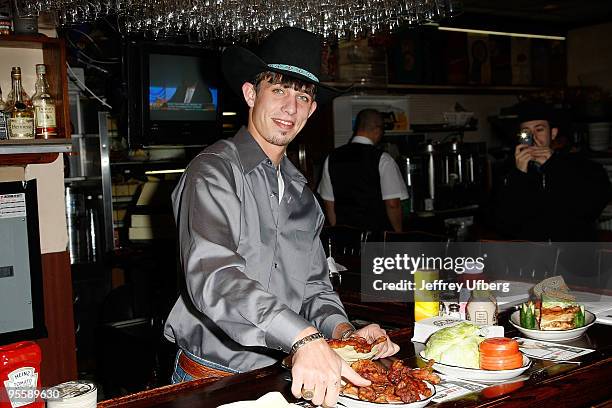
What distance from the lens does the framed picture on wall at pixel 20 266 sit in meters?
3.90

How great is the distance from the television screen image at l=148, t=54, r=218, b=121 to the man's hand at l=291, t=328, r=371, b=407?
425 centimetres

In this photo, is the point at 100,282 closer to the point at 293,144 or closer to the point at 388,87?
the point at 293,144

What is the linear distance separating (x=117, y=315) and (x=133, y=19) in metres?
2.18

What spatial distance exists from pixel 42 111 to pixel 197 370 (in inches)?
85.1

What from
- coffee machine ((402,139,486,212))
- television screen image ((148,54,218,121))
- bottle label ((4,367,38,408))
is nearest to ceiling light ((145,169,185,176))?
television screen image ((148,54,218,121))

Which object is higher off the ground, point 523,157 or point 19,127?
point 19,127

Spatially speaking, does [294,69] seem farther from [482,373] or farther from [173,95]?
[173,95]

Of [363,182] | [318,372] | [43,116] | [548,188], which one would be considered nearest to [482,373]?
[318,372]

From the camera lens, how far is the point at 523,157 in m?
4.20

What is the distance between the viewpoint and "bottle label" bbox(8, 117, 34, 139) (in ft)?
12.0

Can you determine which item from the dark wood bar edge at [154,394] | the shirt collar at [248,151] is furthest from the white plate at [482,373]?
the shirt collar at [248,151]

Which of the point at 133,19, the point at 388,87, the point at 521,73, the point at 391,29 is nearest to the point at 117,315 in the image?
the point at 133,19

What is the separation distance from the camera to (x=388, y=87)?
829 centimetres

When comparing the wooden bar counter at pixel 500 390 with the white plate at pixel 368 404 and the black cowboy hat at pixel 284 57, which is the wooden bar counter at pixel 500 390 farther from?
the black cowboy hat at pixel 284 57
